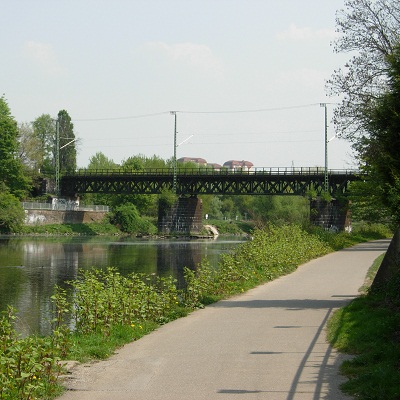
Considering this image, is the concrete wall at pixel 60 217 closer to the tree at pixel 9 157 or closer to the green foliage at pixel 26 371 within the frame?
the tree at pixel 9 157

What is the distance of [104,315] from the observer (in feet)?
50.2

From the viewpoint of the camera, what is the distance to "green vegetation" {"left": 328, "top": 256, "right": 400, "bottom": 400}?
9891mm

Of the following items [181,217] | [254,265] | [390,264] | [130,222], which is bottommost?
[130,222]

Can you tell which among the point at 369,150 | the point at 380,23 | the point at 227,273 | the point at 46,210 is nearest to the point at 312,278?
the point at 227,273

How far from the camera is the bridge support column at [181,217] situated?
4261 inches

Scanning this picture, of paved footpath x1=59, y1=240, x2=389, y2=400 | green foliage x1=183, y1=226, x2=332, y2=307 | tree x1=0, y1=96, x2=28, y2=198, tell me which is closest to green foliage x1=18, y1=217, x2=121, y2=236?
tree x1=0, y1=96, x2=28, y2=198

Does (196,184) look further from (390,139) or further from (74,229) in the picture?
(390,139)

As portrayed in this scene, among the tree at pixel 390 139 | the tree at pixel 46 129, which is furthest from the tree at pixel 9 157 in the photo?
the tree at pixel 390 139

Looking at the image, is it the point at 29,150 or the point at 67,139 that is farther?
the point at 67,139

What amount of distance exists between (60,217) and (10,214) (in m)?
20.2

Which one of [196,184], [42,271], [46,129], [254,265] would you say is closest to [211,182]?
[196,184]

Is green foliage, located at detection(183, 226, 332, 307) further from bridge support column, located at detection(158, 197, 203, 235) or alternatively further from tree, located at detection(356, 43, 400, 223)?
bridge support column, located at detection(158, 197, 203, 235)

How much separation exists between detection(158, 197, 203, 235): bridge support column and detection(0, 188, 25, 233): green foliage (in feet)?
84.0

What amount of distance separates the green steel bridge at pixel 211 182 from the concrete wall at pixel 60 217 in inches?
169
